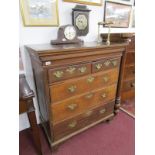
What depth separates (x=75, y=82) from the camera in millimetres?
1340

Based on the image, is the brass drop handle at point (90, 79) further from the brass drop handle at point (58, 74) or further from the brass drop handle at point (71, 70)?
the brass drop handle at point (58, 74)

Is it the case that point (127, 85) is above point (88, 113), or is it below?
above

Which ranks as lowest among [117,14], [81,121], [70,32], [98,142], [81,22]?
[98,142]

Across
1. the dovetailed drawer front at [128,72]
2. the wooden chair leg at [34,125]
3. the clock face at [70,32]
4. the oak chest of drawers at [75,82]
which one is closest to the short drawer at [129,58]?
the dovetailed drawer front at [128,72]

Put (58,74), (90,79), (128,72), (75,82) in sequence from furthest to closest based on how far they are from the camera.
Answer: (128,72) → (90,79) → (75,82) → (58,74)

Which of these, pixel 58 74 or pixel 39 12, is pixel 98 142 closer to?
pixel 58 74

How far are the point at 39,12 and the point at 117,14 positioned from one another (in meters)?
1.22

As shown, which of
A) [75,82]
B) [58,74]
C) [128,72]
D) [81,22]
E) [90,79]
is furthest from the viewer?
[128,72]

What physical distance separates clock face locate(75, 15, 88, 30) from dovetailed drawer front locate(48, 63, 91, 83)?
61 cm

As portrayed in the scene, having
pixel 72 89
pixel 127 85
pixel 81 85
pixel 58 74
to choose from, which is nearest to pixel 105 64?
pixel 81 85

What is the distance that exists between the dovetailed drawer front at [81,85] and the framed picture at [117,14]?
85 cm

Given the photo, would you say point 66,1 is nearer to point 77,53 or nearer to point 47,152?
point 77,53

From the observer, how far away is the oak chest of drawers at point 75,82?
118 cm

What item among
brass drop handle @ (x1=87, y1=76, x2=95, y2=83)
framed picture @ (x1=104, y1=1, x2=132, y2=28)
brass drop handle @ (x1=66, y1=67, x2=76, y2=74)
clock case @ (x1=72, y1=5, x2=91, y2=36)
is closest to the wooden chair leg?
brass drop handle @ (x1=66, y1=67, x2=76, y2=74)
